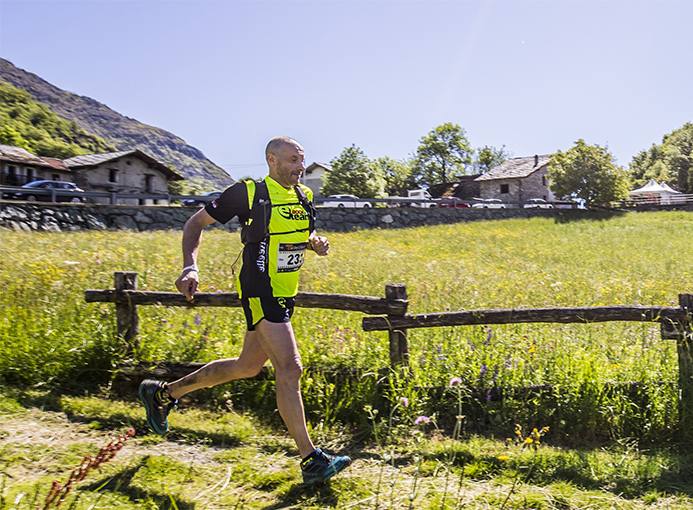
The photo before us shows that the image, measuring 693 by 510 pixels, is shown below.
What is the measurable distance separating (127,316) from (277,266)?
8.16ft

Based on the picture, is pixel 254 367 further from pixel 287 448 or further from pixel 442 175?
pixel 442 175

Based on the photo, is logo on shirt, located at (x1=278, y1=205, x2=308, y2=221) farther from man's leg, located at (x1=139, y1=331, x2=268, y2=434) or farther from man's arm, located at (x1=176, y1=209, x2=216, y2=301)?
man's leg, located at (x1=139, y1=331, x2=268, y2=434)

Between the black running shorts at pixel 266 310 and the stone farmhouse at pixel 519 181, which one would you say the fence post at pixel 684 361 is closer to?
the black running shorts at pixel 266 310

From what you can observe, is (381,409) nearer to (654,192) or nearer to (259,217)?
(259,217)

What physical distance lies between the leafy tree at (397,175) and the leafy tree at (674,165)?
3663cm

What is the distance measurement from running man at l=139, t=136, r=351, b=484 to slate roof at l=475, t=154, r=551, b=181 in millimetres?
57164

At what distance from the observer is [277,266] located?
2975 millimetres

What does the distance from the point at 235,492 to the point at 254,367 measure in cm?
75

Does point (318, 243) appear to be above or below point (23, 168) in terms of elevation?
below

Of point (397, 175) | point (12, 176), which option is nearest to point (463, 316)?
point (12, 176)

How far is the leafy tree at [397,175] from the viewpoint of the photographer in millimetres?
70438

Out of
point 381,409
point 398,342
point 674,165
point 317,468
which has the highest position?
point 674,165

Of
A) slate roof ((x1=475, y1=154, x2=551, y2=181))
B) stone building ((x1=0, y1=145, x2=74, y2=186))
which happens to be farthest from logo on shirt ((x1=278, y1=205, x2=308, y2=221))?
slate roof ((x1=475, y1=154, x2=551, y2=181))

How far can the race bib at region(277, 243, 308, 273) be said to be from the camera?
9.80ft
